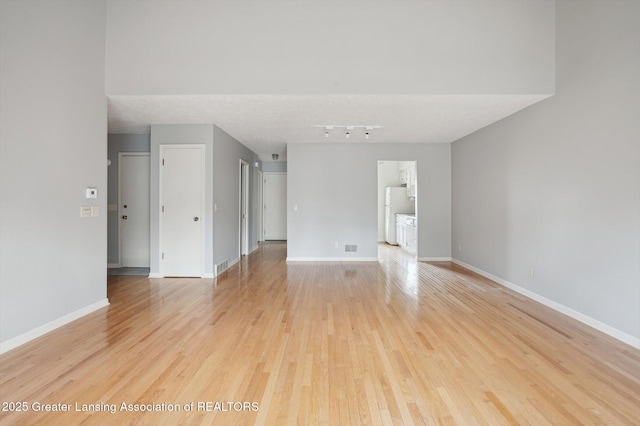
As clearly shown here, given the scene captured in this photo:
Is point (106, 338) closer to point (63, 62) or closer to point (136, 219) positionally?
point (63, 62)

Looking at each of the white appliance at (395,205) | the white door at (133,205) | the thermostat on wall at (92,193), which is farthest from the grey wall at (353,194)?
the thermostat on wall at (92,193)

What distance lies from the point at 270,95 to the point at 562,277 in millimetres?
4011

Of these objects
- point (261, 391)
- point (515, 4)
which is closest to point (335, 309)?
point (261, 391)

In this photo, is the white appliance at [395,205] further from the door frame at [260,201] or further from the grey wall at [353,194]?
the door frame at [260,201]

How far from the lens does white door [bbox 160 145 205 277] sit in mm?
4820

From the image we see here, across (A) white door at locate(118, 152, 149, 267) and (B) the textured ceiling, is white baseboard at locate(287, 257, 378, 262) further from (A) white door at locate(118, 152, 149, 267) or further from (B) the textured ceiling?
(A) white door at locate(118, 152, 149, 267)

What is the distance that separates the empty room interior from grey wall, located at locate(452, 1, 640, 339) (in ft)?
0.07

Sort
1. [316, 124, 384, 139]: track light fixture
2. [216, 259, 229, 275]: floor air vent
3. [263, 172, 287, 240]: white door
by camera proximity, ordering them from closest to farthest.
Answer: [316, 124, 384, 139]: track light fixture
[216, 259, 229, 275]: floor air vent
[263, 172, 287, 240]: white door

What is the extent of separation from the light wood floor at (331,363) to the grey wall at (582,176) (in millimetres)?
436

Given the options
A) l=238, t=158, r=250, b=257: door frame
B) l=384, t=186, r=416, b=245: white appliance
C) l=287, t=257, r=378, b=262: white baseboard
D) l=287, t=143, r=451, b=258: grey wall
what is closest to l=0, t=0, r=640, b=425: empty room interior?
l=287, t=143, r=451, b=258: grey wall

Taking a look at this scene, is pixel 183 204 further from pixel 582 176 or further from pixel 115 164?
pixel 582 176

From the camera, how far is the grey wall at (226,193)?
197 inches

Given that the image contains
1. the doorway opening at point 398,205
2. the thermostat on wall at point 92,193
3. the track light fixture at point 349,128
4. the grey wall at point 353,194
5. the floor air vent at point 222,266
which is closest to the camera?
the thermostat on wall at point 92,193

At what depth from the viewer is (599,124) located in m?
2.92
